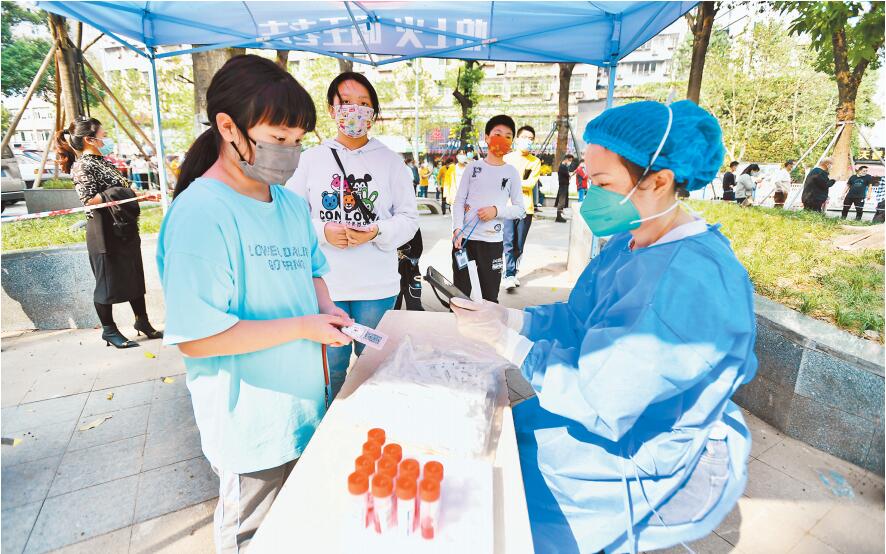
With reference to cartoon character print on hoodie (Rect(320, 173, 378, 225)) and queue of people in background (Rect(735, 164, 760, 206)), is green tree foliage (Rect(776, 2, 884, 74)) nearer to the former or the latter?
queue of people in background (Rect(735, 164, 760, 206))

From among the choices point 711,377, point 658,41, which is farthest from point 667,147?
point 658,41

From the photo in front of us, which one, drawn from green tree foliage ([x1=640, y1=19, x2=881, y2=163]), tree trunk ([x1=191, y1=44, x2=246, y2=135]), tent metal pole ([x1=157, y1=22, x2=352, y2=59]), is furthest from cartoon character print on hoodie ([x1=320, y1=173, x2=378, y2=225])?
green tree foliage ([x1=640, y1=19, x2=881, y2=163])

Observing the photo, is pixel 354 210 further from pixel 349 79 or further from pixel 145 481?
pixel 145 481

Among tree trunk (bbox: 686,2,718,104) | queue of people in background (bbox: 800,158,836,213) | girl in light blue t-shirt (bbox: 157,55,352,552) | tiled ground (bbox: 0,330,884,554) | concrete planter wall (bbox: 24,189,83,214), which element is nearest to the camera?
girl in light blue t-shirt (bbox: 157,55,352,552)

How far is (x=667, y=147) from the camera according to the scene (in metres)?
1.19

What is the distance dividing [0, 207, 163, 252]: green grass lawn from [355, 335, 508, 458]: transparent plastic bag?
4.93 metres

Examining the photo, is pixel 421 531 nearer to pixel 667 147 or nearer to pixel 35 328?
pixel 667 147

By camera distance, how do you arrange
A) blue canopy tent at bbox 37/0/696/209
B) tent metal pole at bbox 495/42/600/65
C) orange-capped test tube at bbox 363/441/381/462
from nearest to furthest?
orange-capped test tube at bbox 363/441/381/462, blue canopy tent at bbox 37/0/696/209, tent metal pole at bbox 495/42/600/65

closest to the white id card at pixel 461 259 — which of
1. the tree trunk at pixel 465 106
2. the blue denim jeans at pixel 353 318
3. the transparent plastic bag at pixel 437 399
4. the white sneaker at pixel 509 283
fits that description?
the blue denim jeans at pixel 353 318

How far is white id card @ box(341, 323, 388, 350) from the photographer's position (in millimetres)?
1326

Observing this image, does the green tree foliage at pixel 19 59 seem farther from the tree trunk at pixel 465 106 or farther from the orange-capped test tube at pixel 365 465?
the orange-capped test tube at pixel 365 465

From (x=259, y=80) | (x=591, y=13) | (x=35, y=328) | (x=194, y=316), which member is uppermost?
(x=591, y=13)

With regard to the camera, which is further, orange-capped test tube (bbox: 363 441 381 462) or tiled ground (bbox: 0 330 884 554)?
tiled ground (bbox: 0 330 884 554)

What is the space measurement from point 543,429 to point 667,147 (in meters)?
0.90
